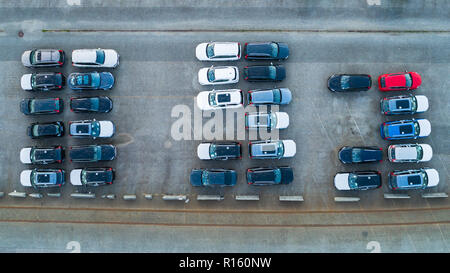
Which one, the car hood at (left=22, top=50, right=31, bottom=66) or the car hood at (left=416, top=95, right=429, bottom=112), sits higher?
the car hood at (left=22, top=50, right=31, bottom=66)

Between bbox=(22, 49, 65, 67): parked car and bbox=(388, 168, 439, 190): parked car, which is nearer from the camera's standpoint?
bbox=(388, 168, 439, 190): parked car

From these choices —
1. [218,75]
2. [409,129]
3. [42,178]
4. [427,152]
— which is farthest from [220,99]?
[427,152]

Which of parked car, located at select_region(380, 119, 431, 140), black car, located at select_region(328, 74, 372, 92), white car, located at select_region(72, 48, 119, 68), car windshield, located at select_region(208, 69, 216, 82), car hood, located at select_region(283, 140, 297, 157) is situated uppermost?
white car, located at select_region(72, 48, 119, 68)

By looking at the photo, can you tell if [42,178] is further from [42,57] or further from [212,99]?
[212,99]

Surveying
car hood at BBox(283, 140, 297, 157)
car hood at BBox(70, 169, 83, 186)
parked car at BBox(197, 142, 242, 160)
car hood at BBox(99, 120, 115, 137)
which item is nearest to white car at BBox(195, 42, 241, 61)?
parked car at BBox(197, 142, 242, 160)

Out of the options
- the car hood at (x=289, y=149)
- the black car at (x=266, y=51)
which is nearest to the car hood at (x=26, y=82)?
the black car at (x=266, y=51)

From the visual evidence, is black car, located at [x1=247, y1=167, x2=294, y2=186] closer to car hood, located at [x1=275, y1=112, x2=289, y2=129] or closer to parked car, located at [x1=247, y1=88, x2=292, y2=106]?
car hood, located at [x1=275, y1=112, x2=289, y2=129]
